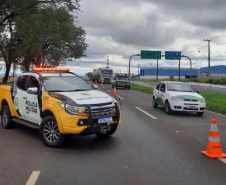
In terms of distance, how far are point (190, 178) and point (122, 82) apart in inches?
1356

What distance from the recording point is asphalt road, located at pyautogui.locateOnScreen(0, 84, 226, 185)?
204 inches

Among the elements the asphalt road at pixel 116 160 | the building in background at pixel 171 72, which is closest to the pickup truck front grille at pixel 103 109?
the asphalt road at pixel 116 160

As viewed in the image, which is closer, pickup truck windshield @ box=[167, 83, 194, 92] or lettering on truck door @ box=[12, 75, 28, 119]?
lettering on truck door @ box=[12, 75, 28, 119]

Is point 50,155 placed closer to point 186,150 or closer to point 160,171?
point 160,171

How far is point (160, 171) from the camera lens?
220 inches

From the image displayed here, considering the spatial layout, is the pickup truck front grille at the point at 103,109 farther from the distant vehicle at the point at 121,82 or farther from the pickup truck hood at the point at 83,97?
the distant vehicle at the point at 121,82

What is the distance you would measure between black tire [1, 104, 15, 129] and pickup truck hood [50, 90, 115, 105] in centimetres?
279

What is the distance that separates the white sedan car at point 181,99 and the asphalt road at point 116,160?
445cm

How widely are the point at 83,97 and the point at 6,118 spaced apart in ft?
12.1

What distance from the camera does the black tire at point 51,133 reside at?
285 inches

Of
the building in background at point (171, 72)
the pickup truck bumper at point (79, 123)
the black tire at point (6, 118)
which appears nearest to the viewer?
the pickup truck bumper at point (79, 123)

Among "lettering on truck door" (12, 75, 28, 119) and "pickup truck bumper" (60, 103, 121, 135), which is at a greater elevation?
"lettering on truck door" (12, 75, 28, 119)

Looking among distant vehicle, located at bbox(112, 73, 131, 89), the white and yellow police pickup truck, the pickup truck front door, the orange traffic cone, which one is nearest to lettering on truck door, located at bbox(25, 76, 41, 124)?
the white and yellow police pickup truck

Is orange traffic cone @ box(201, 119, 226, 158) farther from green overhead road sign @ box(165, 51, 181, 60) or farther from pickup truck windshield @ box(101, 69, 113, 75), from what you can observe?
pickup truck windshield @ box(101, 69, 113, 75)
